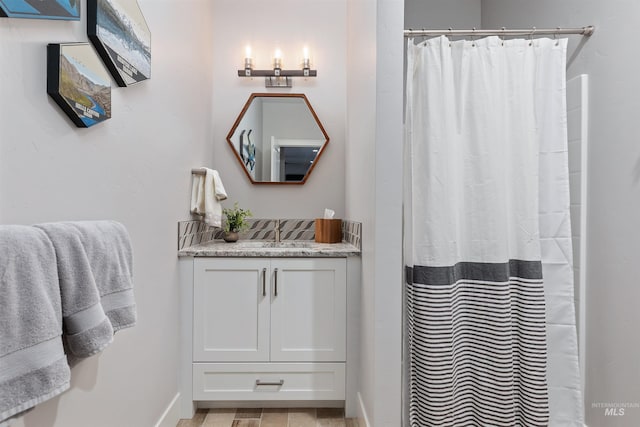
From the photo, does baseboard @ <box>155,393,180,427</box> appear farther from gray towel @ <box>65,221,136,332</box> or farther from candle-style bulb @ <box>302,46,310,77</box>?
candle-style bulb @ <box>302,46,310,77</box>

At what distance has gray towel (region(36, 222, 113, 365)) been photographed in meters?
0.89

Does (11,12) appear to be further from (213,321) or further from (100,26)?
(213,321)

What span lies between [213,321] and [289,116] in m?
1.51

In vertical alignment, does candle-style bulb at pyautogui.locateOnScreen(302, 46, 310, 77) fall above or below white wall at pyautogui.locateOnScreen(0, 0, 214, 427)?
above

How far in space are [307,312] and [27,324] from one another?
148cm

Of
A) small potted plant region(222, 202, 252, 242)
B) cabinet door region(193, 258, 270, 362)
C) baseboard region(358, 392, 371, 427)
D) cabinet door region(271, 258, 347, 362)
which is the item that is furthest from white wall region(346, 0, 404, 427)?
small potted plant region(222, 202, 252, 242)

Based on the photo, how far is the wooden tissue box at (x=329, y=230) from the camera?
99.7 inches

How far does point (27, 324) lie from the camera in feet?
2.55

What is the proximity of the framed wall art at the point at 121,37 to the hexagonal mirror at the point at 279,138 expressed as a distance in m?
1.21

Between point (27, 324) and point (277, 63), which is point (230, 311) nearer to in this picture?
point (27, 324)

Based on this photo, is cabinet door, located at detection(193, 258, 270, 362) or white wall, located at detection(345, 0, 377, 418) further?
cabinet door, located at detection(193, 258, 270, 362)

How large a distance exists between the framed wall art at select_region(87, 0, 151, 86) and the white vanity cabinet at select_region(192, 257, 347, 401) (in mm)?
1044

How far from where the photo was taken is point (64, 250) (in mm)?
910

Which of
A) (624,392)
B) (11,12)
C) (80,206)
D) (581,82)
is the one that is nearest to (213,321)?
(80,206)
